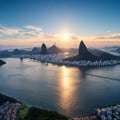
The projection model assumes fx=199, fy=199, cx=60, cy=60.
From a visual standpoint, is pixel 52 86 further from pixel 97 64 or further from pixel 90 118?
pixel 97 64

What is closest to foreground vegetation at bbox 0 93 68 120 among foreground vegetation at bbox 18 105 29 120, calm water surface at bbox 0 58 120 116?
foreground vegetation at bbox 18 105 29 120

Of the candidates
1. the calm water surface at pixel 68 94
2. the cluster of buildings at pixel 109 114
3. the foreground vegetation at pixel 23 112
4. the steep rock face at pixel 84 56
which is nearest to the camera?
the cluster of buildings at pixel 109 114

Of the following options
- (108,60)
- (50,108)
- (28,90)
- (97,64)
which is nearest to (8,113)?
(50,108)

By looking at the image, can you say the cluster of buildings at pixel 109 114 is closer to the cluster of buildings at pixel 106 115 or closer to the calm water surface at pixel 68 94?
the cluster of buildings at pixel 106 115

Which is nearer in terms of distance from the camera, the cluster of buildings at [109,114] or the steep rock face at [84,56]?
the cluster of buildings at [109,114]

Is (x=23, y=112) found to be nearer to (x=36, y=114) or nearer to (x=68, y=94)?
(x=36, y=114)

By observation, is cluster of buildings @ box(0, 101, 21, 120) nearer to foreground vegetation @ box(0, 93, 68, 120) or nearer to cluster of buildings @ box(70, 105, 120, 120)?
foreground vegetation @ box(0, 93, 68, 120)

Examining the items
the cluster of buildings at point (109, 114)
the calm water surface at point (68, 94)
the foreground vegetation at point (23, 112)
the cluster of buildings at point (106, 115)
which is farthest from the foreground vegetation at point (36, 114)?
the cluster of buildings at point (109, 114)

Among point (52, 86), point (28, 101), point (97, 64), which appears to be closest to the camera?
point (28, 101)

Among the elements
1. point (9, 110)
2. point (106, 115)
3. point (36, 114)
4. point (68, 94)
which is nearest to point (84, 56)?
point (68, 94)
